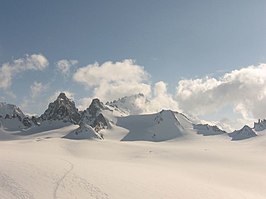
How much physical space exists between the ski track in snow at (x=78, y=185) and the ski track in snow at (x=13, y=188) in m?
2.18

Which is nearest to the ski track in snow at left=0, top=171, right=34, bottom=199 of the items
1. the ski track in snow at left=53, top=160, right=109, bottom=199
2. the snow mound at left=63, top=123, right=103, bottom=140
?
the ski track in snow at left=53, top=160, right=109, bottom=199

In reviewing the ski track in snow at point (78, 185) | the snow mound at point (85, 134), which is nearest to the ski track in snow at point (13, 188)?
the ski track in snow at point (78, 185)

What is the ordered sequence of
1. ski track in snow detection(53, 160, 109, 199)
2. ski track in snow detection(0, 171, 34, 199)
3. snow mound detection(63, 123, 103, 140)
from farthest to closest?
snow mound detection(63, 123, 103, 140) → ski track in snow detection(53, 160, 109, 199) → ski track in snow detection(0, 171, 34, 199)

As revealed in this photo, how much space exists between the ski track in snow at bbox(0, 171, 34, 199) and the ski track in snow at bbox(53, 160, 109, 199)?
2.18m

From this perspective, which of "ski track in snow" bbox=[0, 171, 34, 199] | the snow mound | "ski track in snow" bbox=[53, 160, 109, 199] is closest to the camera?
"ski track in snow" bbox=[0, 171, 34, 199]

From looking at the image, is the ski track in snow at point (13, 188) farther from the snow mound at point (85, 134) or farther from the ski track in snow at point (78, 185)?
the snow mound at point (85, 134)

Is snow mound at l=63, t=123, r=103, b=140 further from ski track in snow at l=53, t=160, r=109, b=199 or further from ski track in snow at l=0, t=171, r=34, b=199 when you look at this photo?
Answer: ski track in snow at l=0, t=171, r=34, b=199

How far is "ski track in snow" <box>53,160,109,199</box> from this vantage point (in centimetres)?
3208

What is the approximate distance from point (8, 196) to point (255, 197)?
85.7 ft

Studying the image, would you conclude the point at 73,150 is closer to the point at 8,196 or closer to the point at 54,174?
the point at 54,174

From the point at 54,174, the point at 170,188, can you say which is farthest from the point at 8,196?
the point at 170,188

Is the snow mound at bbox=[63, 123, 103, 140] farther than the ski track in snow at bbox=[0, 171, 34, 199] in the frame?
Yes

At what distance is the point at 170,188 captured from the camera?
38.4 m

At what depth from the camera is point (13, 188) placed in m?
30.8
